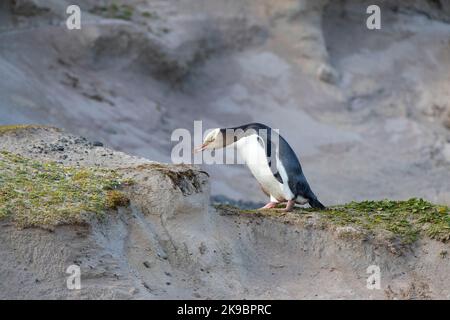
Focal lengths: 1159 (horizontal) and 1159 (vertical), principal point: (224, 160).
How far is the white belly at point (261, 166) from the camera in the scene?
12.2m

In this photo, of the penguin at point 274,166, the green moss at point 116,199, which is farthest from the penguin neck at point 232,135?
the green moss at point 116,199

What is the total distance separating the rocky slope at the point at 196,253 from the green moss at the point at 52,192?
6 cm

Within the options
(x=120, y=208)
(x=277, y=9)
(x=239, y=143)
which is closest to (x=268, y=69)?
(x=277, y=9)

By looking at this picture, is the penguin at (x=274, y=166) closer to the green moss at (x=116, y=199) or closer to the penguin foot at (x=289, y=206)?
the penguin foot at (x=289, y=206)

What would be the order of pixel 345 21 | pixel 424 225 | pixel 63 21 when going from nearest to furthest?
pixel 424 225 < pixel 63 21 < pixel 345 21

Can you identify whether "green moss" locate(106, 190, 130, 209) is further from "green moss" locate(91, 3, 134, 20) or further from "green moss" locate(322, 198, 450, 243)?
"green moss" locate(91, 3, 134, 20)

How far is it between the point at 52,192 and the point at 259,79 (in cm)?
1497

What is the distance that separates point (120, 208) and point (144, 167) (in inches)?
32.3

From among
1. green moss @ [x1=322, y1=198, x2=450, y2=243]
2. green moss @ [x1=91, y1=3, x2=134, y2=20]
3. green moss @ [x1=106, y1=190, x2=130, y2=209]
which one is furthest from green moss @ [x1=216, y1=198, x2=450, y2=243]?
green moss @ [x1=91, y1=3, x2=134, y2=20]

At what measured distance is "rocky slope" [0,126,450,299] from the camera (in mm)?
10289

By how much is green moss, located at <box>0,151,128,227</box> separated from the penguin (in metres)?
1.54

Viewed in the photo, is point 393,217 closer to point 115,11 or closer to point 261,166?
point 261,166

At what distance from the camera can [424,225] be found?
11914 millimetres
